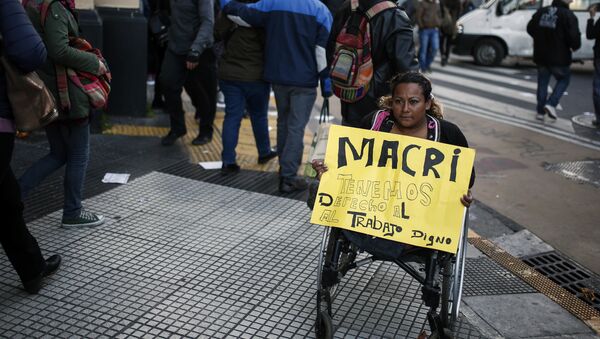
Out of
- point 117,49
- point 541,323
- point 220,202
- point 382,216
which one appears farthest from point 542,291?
point 117,49

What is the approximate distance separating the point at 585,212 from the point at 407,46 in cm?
243

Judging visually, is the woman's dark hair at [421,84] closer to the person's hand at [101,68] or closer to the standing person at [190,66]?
the person's hand at [101,68]

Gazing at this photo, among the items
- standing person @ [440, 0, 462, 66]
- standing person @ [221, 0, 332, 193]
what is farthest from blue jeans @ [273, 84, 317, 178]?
standing person @ [440, 0, 462, 66]

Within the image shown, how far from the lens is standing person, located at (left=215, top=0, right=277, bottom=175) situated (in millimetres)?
5863

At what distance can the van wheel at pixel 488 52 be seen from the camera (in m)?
15.1

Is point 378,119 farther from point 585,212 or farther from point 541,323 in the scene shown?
point 585,212

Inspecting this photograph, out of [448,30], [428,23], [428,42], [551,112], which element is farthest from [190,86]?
[448,30]

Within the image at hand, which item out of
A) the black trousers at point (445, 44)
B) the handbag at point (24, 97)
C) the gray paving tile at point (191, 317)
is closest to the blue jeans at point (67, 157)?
the handbag at point (24, 97)

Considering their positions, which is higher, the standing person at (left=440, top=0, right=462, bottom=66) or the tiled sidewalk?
the standing person at (left=440, top=0, right=462, bottom=66)

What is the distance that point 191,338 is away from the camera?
11.1 feet

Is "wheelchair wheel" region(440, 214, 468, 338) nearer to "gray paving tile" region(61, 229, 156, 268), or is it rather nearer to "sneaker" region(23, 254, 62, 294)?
"gray paving tile" region(61, 229, 156, 268)

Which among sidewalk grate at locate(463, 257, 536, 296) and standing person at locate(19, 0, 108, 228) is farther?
sidewalk grate at locate(463, 257, 536, 296)

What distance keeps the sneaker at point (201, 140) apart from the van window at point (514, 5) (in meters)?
9.94

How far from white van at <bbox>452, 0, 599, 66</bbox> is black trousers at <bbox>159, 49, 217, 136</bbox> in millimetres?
9612
